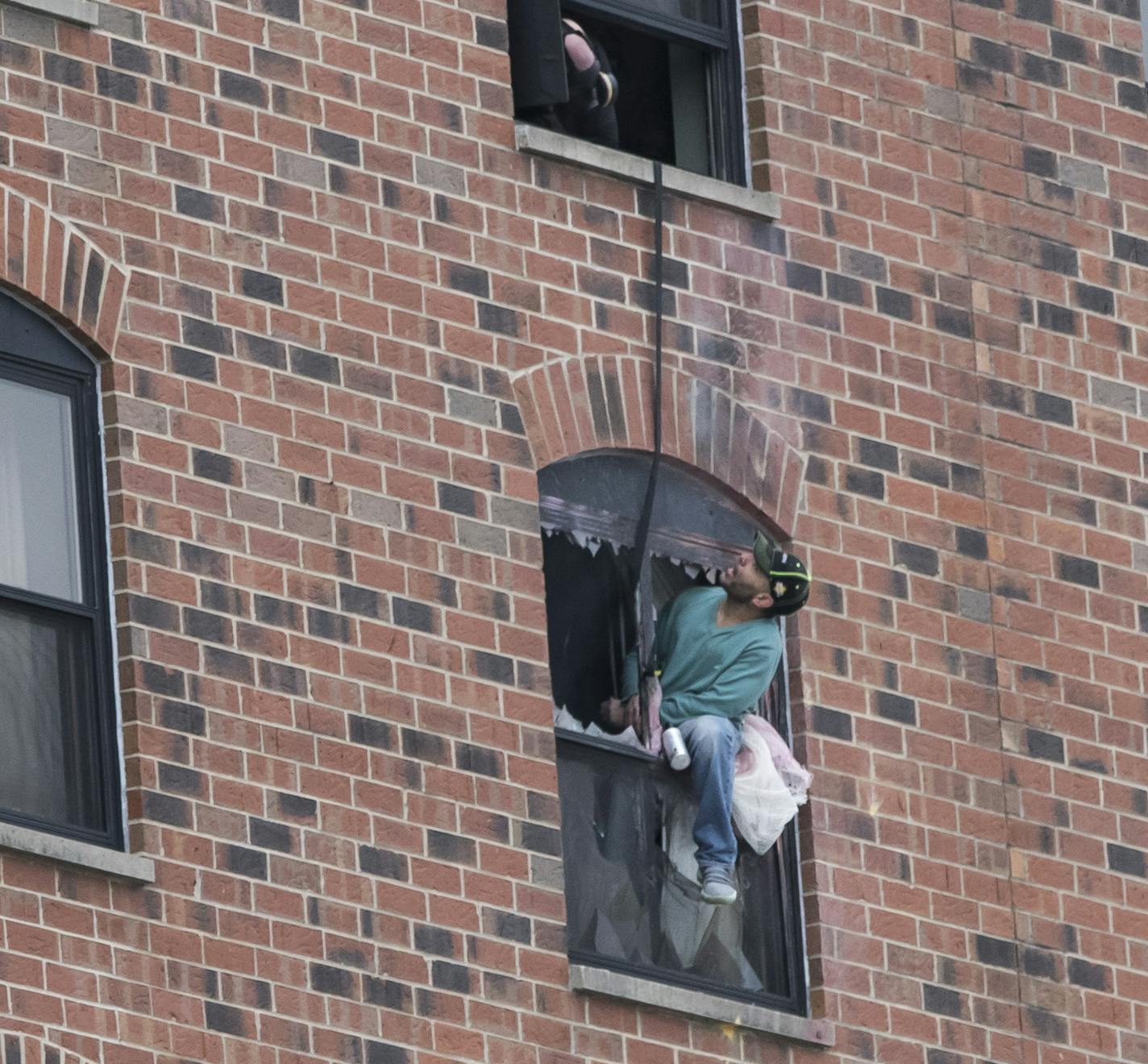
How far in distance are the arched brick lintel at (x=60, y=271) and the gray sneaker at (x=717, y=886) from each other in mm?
3467

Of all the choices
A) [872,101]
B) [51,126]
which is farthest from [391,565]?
[872,101]

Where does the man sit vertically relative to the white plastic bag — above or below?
above

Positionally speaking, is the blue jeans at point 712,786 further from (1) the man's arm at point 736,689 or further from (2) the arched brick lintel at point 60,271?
(2) the arched brick lintel at point 60,271

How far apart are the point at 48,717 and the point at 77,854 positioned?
760mm

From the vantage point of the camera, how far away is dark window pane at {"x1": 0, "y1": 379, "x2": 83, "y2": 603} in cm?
2175

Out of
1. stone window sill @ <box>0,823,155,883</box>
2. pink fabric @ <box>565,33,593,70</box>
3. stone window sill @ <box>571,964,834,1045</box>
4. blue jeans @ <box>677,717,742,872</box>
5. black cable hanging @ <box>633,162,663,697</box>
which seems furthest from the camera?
pink fabric @ <box>565,33,593,70</box>

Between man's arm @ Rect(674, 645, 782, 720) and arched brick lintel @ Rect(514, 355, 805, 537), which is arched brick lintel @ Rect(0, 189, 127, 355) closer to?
arched brick lintel @ Rect(514, 355, 805, 537)

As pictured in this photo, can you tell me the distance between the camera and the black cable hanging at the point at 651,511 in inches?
936

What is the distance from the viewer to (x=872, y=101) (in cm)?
2506

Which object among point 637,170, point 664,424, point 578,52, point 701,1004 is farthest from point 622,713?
point 578,52

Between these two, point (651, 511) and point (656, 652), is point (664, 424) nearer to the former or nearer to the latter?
point (651, 511)

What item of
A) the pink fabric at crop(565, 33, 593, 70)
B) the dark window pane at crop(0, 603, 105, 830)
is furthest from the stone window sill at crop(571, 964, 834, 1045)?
the pink fabric at crop(565, 33, 593, 70)

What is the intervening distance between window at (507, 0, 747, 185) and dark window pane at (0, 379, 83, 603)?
3.64 m

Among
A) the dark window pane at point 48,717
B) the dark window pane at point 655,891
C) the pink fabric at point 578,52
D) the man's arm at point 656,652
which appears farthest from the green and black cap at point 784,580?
the dark window pane at point 48,717
